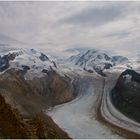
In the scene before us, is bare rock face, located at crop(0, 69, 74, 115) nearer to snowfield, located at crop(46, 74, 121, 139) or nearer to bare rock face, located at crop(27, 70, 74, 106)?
bare rock face, located at crop(27, 70, 74, 106)

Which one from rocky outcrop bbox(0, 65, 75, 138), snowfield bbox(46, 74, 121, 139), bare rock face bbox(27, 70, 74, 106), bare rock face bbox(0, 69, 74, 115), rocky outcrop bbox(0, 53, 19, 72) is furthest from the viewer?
rocky outcrop bbox(0, 53, 19, 72)

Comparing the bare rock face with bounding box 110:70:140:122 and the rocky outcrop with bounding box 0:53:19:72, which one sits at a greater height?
the rocky outcrop with bounding box 0:53:19:72

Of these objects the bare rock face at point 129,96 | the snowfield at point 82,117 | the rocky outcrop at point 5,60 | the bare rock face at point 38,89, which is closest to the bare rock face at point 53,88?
the bare rock face at point 38,89

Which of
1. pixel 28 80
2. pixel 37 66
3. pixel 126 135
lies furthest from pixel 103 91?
pixel 126 135

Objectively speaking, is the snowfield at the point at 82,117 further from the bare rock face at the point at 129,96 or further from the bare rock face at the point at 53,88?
the bare rock face at the point at 129,96

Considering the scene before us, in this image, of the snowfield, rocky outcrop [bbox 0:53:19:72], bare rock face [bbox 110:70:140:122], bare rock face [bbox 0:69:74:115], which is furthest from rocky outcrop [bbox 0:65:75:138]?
bare rock face [bbox 110:70:140:122]

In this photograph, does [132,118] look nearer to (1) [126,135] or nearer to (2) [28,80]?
(1) [126,135]

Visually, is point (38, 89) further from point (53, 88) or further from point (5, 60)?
point (5, 60)
